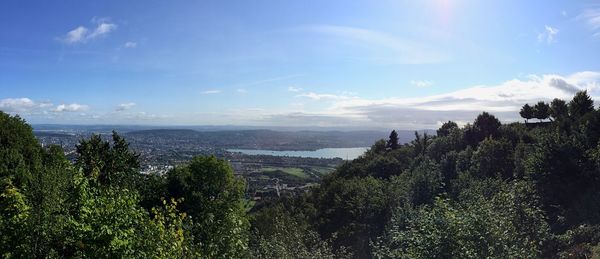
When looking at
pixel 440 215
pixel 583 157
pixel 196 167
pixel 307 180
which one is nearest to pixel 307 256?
pixel 440 215

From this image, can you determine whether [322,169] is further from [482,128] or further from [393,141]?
[482,128]

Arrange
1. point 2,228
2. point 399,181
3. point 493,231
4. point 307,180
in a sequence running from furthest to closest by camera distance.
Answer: point 307,180, point 399,181, point 493,231, point 2,228

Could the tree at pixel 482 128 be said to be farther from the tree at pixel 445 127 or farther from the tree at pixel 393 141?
the tree at pixel 393 141

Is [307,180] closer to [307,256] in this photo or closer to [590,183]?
[590,183]

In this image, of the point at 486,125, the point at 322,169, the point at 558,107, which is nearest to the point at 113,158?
the point at 486,125

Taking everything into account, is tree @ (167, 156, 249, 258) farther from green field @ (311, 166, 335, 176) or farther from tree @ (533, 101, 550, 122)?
green field @ (311, 166, 335, 176)

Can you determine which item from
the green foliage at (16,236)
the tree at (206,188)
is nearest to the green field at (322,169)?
the tree at (206,188)
